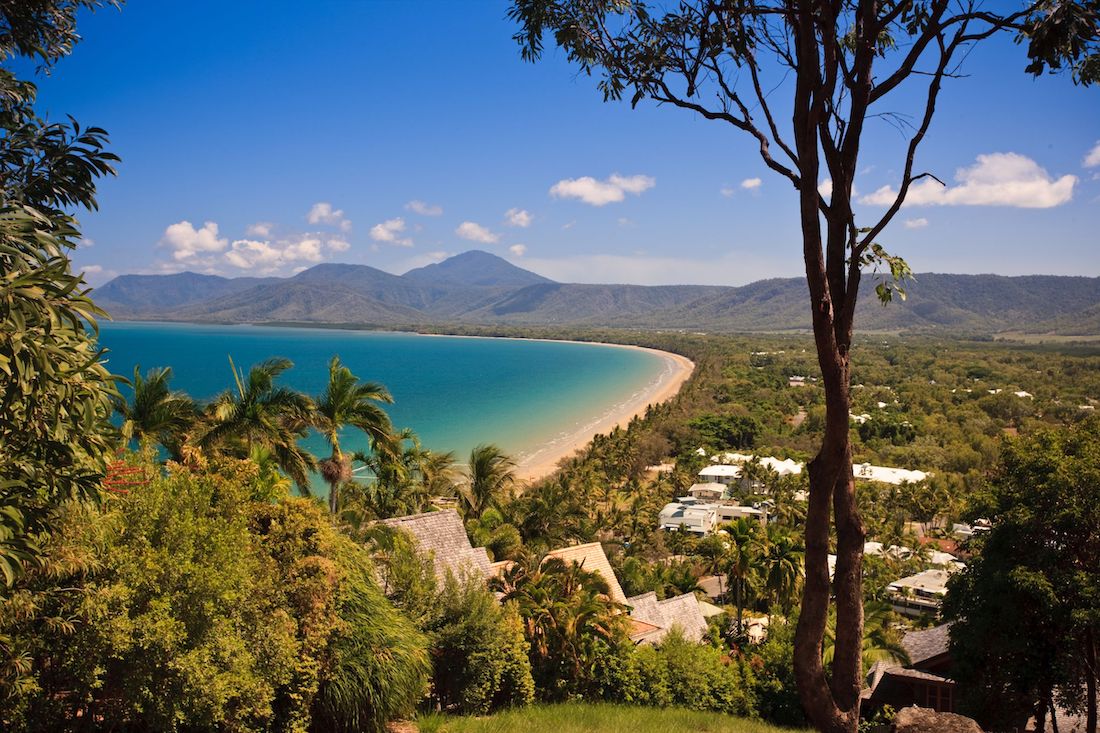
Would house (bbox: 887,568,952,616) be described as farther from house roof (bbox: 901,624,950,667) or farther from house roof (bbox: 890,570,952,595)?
house roof (bbox: 901,624,950,667)

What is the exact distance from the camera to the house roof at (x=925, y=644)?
53.3 feet

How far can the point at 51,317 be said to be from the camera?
4402mm

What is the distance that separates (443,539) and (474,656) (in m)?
4.22

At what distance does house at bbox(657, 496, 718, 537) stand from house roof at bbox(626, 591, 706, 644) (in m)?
19.1

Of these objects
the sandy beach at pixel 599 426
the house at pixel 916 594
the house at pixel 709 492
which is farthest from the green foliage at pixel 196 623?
the house at pixel 709 492

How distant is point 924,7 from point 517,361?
15125 cm

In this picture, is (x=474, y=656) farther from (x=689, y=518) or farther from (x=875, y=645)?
(x=689, y=518)

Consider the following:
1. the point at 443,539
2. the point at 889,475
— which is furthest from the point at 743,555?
the point at 889,475

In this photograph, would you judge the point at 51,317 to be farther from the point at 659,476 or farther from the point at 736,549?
the point at 659,476

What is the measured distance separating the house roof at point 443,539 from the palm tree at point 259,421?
2.56 metres

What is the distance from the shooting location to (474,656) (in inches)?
467

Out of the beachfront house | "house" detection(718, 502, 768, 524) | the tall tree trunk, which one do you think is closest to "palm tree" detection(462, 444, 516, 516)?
the beachfront house

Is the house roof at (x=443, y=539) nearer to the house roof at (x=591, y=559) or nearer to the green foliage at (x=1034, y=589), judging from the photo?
the house roof at (x=591, y=559)

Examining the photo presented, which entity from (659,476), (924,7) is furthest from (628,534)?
(924,7)
